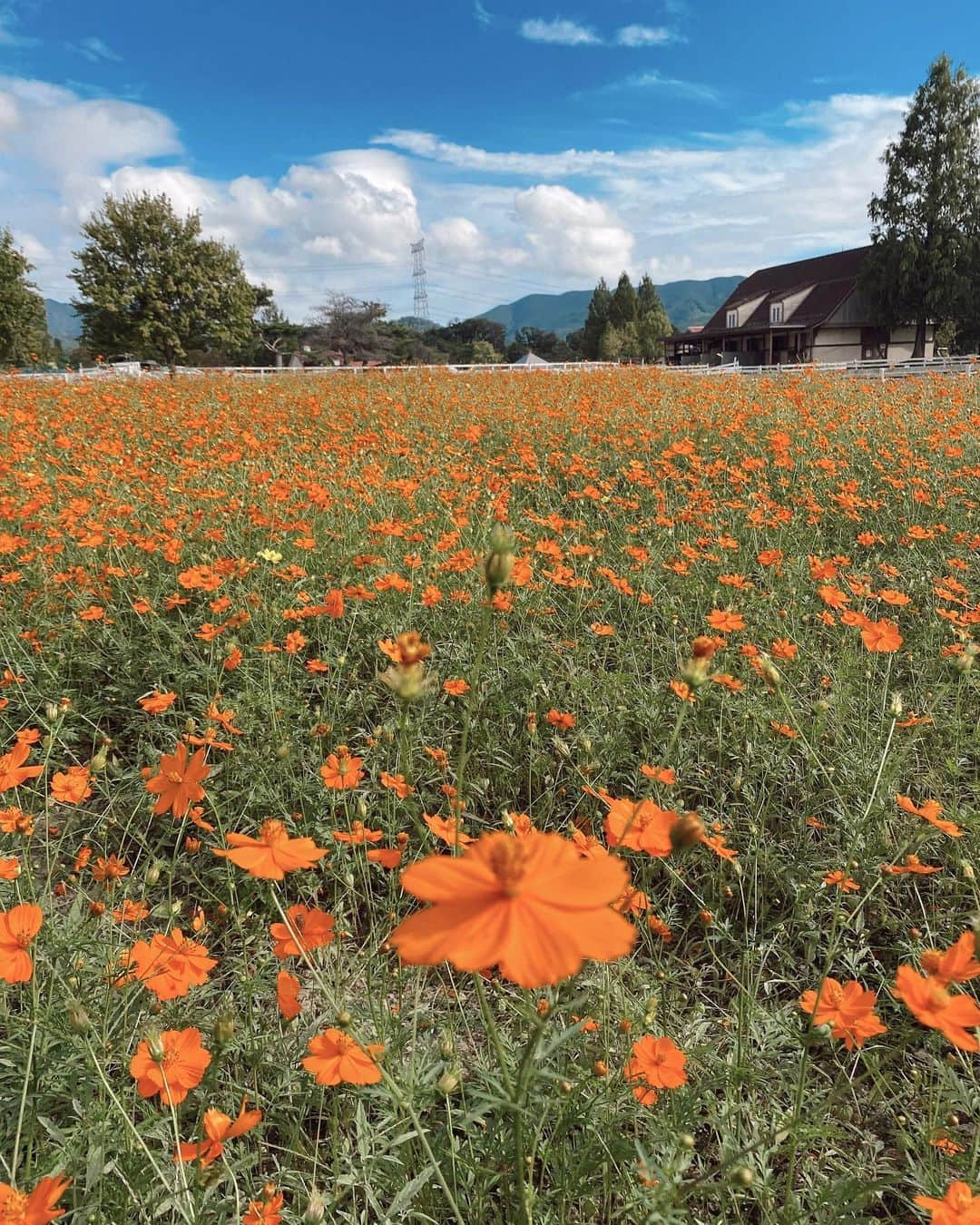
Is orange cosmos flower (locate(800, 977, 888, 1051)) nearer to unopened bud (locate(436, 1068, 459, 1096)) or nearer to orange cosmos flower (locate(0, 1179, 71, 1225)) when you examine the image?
unopened bud (locate(436, 1068, 459, 1096))

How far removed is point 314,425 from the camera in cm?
527

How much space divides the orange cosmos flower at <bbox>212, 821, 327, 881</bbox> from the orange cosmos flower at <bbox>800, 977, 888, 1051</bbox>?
0.68 meters

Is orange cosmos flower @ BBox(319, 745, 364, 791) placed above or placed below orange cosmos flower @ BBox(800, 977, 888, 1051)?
above

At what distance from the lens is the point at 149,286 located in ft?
74.3

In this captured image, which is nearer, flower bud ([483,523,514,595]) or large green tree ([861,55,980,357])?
flower bud ([483,523,514,595])

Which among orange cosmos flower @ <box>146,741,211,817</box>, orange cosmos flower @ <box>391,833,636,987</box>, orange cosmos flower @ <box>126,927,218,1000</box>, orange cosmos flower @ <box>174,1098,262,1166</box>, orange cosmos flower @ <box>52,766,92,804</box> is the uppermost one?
orange cosmos flower @ <box>391,833,636,987</box>

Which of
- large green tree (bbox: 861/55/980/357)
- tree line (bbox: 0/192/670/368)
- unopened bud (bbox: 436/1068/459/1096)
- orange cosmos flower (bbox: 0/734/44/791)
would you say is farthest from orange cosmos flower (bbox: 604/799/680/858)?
large green tree (bbox: 861/55/980/357)

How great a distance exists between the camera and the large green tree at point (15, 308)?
83.7 ft

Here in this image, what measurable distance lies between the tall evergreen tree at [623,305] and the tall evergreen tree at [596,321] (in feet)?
2.02

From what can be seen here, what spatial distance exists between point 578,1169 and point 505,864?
672 millimetres

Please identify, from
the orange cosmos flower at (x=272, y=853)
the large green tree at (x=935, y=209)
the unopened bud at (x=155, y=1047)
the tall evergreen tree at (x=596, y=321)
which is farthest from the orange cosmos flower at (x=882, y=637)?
the tall evergreen tree at (x=596, y=321)

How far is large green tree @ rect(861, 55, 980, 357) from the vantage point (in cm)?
2333

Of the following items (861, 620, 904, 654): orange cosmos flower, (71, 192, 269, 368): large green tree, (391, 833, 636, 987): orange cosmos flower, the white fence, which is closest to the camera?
(391, 833, 636, 987): orange cosmos flower

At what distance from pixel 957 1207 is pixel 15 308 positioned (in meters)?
33.0
